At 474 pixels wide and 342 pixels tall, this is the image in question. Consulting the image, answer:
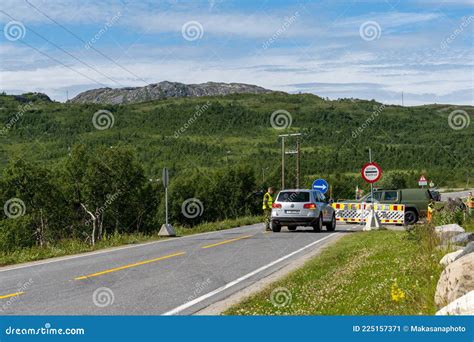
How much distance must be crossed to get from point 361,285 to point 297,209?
1556 cm

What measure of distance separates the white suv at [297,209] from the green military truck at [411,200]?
30.2ft

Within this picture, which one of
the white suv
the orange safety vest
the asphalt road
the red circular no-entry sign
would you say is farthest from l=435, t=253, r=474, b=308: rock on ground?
the orange safety vest

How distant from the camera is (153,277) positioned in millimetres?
→ 12789

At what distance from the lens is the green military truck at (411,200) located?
115 ft

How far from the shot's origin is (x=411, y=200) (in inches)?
1385

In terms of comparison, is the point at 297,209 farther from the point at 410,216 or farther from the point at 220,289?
the point at 220,289

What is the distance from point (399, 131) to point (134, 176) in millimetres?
115523

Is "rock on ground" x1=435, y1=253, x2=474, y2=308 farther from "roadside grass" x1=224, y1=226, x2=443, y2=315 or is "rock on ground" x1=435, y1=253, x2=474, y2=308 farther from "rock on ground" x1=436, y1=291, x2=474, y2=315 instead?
"rock on ground" x1=436, y1=291, x2=474, y2=315

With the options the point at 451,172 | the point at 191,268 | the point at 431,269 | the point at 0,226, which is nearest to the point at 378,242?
the point at 191,268

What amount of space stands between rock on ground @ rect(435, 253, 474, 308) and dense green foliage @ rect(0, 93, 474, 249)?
95.4 ft

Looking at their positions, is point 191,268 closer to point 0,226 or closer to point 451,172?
point 0,226

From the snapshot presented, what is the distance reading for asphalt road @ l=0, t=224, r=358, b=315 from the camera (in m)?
9.55

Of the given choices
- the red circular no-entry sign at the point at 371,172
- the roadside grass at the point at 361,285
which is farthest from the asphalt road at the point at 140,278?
the red circular no-entry sign at the point at 371,172

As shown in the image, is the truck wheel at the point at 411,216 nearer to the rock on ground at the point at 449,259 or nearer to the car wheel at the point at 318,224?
the car wheel at the point at 318,224
